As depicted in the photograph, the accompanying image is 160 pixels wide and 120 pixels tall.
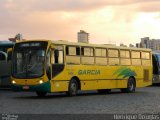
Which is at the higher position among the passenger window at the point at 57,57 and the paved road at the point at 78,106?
the passenger window at the point at 57,57

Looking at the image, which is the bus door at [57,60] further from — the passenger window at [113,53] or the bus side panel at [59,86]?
the passenger window at [113,53]

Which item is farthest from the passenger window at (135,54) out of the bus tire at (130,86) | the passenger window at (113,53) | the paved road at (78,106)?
the paved road at (78,106)

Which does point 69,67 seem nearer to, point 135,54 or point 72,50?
point 72,50

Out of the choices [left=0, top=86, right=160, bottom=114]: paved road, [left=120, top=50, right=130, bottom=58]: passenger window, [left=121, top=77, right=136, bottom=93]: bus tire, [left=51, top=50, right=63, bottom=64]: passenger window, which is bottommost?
[left=0, top=86, right=160, bottom=114]: paved road

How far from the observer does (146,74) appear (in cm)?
3466

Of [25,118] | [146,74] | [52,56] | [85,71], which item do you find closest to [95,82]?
[85,71]

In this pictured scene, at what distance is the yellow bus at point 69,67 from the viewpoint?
82.1 ft

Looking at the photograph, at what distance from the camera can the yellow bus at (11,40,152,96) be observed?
25.0m

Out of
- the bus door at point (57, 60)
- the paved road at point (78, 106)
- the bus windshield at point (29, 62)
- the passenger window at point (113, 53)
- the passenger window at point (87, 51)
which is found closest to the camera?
the paved road at point (78, 106)

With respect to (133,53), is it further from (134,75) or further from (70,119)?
(70,119)

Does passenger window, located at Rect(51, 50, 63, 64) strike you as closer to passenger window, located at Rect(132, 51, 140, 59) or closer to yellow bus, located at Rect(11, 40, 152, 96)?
yellow bus, located at Rect(11, 40, 152, 96)

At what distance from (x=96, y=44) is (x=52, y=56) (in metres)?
4.68

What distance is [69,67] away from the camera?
2653cm

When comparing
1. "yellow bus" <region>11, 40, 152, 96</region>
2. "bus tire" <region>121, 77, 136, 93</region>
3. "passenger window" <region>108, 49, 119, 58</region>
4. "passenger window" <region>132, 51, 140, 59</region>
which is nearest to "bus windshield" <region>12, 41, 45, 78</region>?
"yellow bus" <region>11, 40, 152, 96</region>
